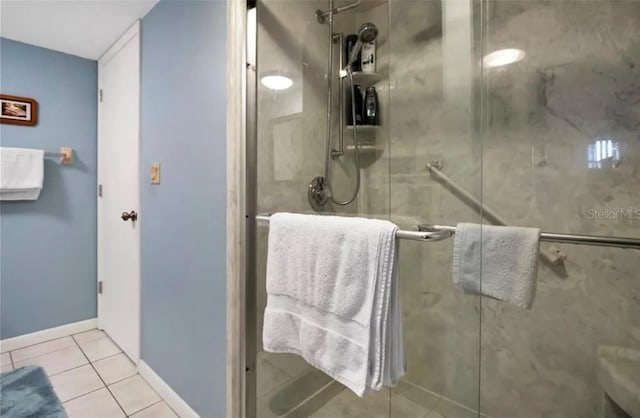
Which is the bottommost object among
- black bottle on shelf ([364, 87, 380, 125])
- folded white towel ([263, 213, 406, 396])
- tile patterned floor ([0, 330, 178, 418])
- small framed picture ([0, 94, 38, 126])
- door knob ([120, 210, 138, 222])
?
tile patterned floor ([0, 330, 178, 418])

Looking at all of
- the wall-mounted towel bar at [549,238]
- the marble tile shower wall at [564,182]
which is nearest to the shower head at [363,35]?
the marble tile shower wall at [564,182]

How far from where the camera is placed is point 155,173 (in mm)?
1687

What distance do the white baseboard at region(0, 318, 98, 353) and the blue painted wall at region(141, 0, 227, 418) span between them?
3.53 feet

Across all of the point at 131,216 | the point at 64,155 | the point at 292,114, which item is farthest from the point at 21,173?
the point at 292,114

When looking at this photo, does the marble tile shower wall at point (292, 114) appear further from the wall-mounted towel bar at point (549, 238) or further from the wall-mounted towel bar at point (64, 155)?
the wall-mounted towel bar at point (64, 155)

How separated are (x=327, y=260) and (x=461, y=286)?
59 cm

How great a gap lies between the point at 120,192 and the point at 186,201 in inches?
39.3

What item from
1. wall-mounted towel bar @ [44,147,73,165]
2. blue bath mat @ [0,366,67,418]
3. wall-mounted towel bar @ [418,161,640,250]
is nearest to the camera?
wall-mounted towel bar @ [418,161,640,250]

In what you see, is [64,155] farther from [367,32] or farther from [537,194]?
[537,194]

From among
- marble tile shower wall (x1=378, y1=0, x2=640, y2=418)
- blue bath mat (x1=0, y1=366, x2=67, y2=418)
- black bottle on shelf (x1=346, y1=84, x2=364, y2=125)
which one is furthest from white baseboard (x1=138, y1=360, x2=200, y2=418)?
black bottle on shelf (x1=346, y1=84, x2=364, y2=125)

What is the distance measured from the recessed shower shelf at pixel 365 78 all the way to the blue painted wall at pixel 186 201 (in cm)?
75

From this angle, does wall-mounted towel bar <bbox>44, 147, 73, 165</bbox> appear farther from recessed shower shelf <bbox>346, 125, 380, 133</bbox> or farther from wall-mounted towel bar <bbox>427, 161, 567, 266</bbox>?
wall-mounted towel bar <bbox>427, 161, 567, 266</bbox>

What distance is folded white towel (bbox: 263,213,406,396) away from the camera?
0.87m

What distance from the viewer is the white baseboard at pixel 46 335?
2.15 m
